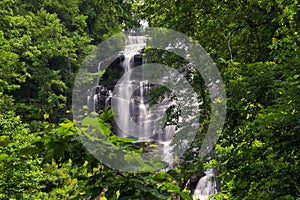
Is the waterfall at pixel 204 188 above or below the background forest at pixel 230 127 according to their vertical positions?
below

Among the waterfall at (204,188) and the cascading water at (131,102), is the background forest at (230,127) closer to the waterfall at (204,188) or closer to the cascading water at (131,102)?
the waterfall at (204,188)

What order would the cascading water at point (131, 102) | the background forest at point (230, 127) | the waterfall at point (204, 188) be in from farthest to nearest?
the cascading water at point (131, 102), the waterfall at point (204, 188), the background forest at point (230, 127)

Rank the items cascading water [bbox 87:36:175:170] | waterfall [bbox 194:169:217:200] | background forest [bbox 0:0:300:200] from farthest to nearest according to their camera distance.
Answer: cascading water [bbox 87:36:175:170]
waterfall [bbox 194:169:217:200]
background forest [bbox 0:0:300:200]

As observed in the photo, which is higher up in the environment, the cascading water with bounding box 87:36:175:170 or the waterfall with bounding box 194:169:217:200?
the cascading water with bounding box 87:36:175:170

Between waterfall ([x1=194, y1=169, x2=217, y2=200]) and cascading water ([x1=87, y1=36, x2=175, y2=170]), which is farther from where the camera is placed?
cascading water ([x1=87, y1=36, x2=175, y2=170])

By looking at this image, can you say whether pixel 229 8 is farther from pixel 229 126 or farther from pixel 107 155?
pixel 107 155

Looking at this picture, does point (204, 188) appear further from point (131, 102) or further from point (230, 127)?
point (131, 102)

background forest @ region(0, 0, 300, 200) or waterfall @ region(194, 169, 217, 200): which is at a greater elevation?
background forest @ region(0, 0, 300, 200)

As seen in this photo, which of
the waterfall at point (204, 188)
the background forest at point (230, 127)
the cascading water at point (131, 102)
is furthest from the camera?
the cascading water at point (131, 102)

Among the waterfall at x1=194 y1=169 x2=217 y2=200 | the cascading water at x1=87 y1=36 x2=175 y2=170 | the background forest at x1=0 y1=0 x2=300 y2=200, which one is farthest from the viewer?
the cascading water at x1=87 y1=36 x2=175 y2=170

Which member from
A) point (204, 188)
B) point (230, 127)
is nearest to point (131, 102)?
point (204, 188)

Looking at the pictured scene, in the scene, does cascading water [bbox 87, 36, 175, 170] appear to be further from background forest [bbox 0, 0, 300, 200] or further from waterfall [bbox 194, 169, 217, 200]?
background forest [bbox 0, 0, 300, 200]

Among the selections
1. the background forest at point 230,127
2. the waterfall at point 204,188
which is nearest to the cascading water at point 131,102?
the waterfall at point 204,188

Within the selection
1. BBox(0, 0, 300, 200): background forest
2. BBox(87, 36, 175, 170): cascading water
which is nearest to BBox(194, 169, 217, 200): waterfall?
BBox(0, 0, 300, 200): background forest
